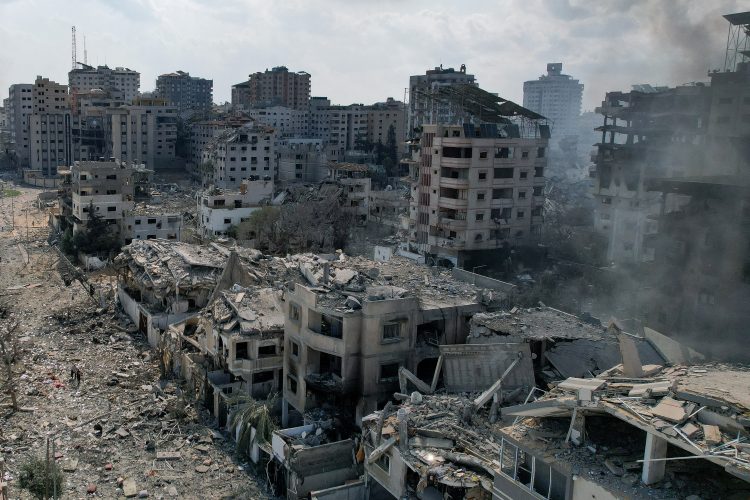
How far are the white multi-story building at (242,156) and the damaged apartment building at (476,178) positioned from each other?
25196 mm

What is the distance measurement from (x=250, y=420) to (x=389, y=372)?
10.8 feet

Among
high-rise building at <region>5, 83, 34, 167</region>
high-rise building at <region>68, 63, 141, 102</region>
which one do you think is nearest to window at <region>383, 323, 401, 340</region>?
high-rise building at <region>5, 83, 34, 167</region>

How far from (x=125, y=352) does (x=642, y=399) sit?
18.2 meters

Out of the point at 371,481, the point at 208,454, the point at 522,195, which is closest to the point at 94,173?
the point at 522,195

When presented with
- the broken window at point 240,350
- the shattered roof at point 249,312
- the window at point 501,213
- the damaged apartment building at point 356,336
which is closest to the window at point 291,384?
the damaged apartment building at point 356,336

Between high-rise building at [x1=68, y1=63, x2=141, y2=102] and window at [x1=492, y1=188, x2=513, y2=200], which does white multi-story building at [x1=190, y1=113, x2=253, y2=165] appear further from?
window at [x1=492, y1=188, x2=513, y2=200]

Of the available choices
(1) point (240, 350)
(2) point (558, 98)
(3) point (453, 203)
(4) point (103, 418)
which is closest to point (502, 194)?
(3) point (453, 203)

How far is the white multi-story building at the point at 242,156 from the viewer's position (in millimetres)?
57281

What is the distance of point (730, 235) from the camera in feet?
72.9

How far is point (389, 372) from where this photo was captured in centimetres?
1722

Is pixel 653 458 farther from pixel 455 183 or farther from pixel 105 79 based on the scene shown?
pixel 105 79

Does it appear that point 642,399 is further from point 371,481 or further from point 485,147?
point 485,147

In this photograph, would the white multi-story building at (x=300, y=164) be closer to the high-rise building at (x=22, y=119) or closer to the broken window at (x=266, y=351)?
the high-rise building at (x=22, y=119)

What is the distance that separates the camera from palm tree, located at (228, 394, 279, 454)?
1659 cm
